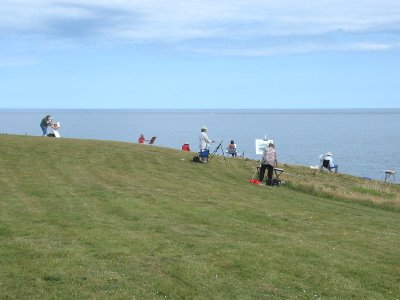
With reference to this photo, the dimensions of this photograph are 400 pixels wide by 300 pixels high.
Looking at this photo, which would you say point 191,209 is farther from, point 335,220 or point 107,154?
point 107,154

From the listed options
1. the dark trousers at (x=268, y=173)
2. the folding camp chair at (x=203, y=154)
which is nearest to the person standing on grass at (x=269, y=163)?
the dark trousers at (x=268, y=173)

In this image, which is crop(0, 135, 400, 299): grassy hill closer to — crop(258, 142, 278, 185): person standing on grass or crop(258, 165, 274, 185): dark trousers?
crop(258, 165, 274, 185): dark trousers

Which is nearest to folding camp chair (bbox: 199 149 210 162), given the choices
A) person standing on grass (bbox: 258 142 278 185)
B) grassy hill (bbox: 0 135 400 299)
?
person standing on grass (bbox: 258 142 278 185)

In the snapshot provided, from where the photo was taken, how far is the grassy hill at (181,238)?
1052 centimetres

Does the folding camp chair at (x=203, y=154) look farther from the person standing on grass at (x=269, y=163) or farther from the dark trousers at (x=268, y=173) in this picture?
the person standing on grass at (x=269, y=163)

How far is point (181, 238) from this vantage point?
46.0 ft

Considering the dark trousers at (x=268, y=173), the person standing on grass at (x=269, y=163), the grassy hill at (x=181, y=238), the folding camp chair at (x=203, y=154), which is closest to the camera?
the grassy hill at (x=181, y=238)

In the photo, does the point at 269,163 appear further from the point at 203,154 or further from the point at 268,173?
the point at 203,154

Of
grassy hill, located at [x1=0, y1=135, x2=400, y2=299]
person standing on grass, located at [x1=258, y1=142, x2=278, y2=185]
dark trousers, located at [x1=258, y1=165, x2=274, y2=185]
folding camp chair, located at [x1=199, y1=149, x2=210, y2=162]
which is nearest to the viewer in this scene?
grassy hill, located at [x1=0, y1=135, x2=400, y2=299]

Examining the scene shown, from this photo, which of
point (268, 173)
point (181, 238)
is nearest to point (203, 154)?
point (268, 173)

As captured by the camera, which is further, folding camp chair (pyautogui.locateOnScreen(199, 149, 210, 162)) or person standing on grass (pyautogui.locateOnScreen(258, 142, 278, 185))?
folding camp chair (pyautogui.locateOnScreen(199, 149, 210, 162))

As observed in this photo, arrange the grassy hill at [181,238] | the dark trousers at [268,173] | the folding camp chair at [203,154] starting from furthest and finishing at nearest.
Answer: the folding camp chair at [203,154]
the dark trousers at [268,173]
the grassy hill at [181,238]

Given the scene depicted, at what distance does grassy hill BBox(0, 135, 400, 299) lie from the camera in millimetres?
10523

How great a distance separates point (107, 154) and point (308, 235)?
773 inches
